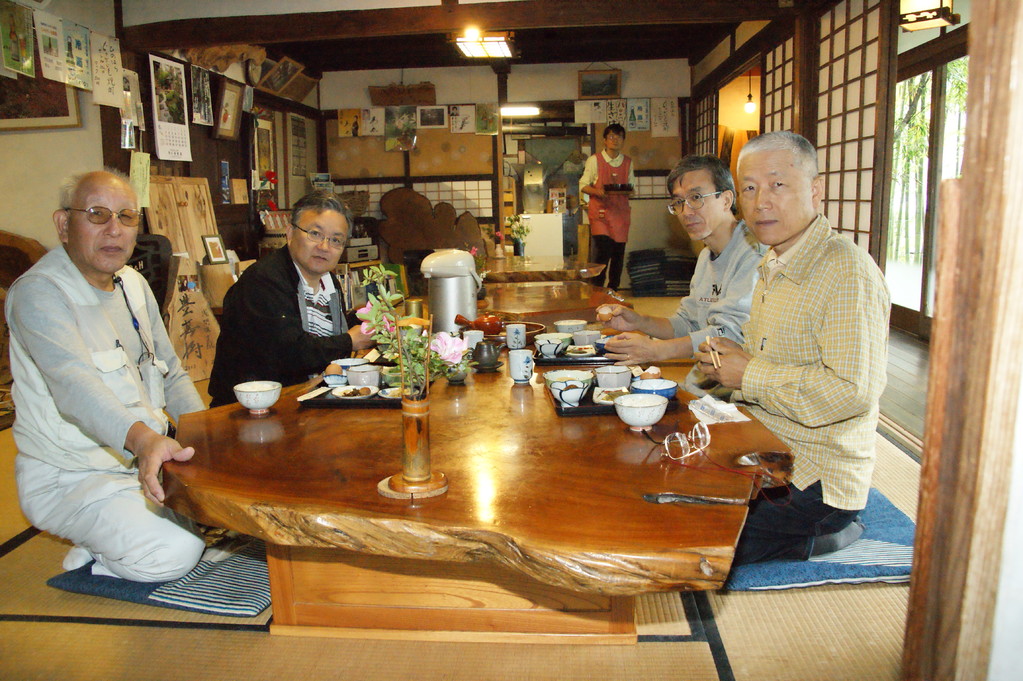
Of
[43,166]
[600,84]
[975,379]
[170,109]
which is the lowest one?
[975,379]

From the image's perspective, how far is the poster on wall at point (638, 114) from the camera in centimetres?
883

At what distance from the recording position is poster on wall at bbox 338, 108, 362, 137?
8773 millimetres

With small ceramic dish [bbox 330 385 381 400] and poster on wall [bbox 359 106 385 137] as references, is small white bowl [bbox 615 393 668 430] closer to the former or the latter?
small ceramic dish [bbox 330 385 381 400]

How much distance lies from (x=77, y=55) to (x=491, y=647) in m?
4.58

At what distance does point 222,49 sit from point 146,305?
4444 millimetres

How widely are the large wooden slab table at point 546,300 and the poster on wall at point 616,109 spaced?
4282 millimetres

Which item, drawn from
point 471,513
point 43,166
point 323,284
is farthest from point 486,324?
point 43,166

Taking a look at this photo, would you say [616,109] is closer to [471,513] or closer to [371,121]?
[371,121]

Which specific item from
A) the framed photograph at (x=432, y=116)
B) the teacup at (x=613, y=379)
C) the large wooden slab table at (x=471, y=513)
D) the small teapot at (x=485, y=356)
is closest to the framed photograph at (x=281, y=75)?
the framed photograph at (x=432, y=116)

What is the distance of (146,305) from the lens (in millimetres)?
2441

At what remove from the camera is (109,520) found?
2.11 m

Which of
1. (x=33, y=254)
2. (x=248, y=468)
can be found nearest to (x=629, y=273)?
(x=33, y=254)

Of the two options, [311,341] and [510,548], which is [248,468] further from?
[311,341]

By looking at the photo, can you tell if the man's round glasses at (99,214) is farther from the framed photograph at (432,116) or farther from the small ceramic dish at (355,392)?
the framed photograph at (432,116)
